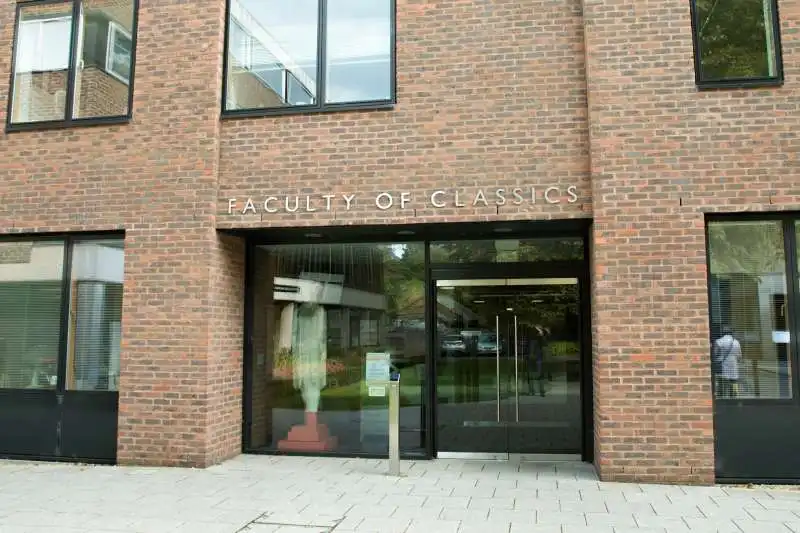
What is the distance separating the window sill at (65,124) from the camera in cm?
833

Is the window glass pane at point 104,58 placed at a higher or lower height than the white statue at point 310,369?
higher

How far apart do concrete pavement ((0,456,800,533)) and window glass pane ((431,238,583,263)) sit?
2.52m

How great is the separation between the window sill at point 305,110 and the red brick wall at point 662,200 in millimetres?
2420

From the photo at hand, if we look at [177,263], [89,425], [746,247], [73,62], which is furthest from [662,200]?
[73,62]

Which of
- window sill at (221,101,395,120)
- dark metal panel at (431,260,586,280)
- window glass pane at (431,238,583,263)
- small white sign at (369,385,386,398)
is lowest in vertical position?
small white sign at (369,385,386,398)

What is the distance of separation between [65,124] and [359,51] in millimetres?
3983

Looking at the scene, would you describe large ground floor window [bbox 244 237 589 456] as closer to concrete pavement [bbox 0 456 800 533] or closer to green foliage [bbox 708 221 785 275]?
concrete pavement [bbox 0 456 800 533]

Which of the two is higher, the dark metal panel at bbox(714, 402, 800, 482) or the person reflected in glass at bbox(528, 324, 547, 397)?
the person reflected in glass at bbox(528, 324, 547, 397)

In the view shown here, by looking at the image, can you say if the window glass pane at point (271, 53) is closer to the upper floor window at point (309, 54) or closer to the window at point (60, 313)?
the upper floor window at point (309, 54)

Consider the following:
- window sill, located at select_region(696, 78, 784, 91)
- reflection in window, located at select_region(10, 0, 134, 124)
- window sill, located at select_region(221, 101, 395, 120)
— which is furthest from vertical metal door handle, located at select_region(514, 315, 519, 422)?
reflection in window, located at select_region(10, 0, 134, 124)

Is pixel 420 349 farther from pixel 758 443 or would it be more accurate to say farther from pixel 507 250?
pixel 758 443

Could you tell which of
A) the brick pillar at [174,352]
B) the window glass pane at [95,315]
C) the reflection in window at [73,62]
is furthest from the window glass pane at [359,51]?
the window glass pane at [95,315]

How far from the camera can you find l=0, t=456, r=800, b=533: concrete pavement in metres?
5.50

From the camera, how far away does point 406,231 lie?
8.12 m
